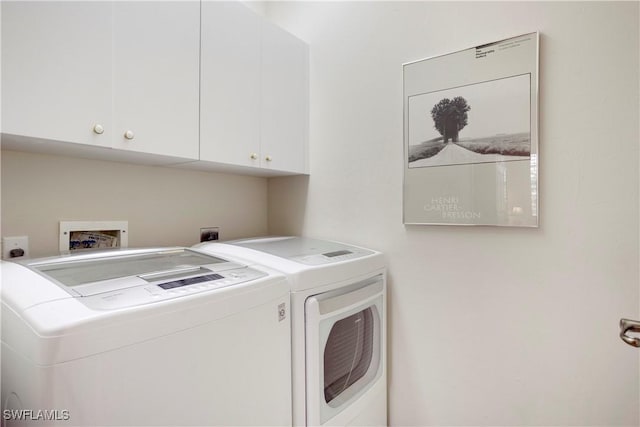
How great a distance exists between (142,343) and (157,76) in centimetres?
94

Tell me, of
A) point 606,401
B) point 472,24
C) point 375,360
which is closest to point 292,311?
point 375,360

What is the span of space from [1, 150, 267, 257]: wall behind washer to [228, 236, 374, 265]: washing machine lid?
35 cm

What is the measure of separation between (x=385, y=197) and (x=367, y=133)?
1.14 feet

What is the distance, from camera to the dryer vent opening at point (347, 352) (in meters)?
1.30

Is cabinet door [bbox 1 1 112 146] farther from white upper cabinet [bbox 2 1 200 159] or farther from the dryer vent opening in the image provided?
the dryer vent opening

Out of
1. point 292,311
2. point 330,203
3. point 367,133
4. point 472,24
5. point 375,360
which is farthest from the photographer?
point 330,203

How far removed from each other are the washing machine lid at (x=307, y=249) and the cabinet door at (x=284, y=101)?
1.28 feet

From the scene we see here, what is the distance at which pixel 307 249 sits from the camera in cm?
151

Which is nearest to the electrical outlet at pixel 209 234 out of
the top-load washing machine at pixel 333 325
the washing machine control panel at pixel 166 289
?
the top-load washing machine at pixel 333 325

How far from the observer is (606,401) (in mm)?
1174

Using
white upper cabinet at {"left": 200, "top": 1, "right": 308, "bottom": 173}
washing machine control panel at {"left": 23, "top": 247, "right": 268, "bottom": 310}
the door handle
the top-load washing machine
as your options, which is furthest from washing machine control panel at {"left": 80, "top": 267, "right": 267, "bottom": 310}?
the door handle

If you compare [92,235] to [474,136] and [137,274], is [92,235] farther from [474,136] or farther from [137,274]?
[474,136]

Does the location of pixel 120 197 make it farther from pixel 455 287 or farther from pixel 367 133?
pixel 455 287

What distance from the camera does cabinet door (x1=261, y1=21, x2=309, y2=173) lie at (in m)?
1.64
